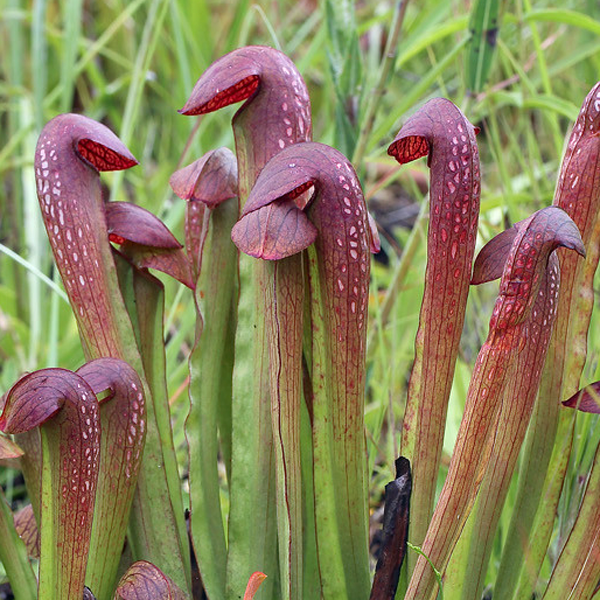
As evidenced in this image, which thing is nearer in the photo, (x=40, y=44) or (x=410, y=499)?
(x=410, y=499)

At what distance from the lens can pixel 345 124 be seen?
1353mm

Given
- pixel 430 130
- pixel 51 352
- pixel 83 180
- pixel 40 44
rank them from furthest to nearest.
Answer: pixel 40 44, pixel 51 352, pixel 83 180, pixel 430 130

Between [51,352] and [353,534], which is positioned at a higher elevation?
[51,352]

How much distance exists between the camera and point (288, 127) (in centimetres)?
84

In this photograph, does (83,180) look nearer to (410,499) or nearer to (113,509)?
(113,509)

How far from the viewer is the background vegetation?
53.3 inches

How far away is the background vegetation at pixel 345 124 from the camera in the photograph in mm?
1354

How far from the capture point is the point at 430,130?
2.50ft

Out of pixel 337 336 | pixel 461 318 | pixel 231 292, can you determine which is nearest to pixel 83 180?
pixel 231 292

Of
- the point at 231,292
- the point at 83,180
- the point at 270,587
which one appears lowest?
the point at 270,587

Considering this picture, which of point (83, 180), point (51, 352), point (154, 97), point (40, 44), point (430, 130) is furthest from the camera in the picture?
point (154, 97)

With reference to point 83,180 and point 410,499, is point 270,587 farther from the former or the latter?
point 83,180

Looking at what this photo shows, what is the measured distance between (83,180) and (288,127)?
0.78ft

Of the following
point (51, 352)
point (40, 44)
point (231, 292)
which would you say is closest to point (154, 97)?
point (40, 44)
